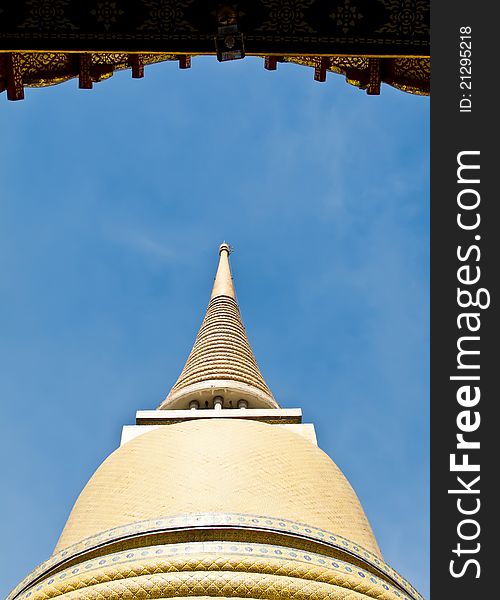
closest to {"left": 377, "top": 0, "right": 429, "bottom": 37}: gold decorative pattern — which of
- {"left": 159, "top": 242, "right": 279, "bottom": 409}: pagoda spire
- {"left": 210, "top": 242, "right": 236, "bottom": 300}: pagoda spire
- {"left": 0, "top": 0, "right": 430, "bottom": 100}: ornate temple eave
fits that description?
{"left": 0, "top": 0, "right": 430, "bottom": 100}: ornate temple eave

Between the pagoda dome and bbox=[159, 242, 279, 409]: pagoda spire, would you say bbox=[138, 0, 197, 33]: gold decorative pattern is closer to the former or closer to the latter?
the pagoda dome

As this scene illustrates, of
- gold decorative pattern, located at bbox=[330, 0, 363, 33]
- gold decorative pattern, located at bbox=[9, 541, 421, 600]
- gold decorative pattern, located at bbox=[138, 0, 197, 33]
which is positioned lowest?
gold decorative pattern, located at bbox=[9, 541, 421, 600]

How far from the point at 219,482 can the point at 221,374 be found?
6041 millimetres

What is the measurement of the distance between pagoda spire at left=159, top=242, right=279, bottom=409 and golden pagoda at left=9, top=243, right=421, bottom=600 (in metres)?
1.52

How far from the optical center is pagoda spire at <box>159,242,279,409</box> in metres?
13.9

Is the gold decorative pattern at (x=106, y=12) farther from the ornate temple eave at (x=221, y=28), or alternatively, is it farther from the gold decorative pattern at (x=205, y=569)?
the gold decorative pattern at (x=205, y=569)

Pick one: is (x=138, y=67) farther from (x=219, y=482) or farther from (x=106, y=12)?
(x=219, y=482)

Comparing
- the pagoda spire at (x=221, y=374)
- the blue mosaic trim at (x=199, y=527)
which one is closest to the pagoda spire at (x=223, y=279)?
the pagoda spire at (x=221, y=374)

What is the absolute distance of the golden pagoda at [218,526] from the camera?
6543 mm

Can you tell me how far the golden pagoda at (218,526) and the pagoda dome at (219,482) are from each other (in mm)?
14

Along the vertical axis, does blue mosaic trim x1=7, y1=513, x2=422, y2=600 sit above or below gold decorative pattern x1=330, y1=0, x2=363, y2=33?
below

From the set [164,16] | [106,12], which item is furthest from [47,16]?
[164,16]

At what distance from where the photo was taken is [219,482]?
8430 mm

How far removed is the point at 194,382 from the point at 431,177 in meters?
8.94
